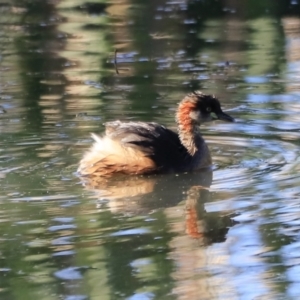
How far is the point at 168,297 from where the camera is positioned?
4953mm

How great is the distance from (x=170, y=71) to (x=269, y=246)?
6.28m

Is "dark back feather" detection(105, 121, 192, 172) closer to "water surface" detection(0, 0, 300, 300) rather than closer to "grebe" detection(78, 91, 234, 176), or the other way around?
"grebe" detection(78, 91, 234, 176)

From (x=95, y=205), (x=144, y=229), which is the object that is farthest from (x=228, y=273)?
(x=95, y=205)

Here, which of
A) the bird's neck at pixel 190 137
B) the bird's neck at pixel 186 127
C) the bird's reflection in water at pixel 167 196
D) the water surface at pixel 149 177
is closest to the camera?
the water surface at pixel 149 177

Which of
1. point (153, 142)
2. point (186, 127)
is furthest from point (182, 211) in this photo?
point (186, 127)

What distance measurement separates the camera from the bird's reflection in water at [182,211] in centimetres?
521

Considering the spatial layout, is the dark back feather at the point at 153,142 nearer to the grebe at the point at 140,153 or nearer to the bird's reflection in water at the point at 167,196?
the grebe at the point at 140,153

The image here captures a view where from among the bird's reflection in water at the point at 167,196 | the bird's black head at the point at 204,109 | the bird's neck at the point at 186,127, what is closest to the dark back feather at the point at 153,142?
the bird's reflection in water at the point at 167,196

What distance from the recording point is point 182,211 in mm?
6641

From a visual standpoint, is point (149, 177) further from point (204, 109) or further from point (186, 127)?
point (204, 109)

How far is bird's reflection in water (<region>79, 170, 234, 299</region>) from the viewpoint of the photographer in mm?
5211

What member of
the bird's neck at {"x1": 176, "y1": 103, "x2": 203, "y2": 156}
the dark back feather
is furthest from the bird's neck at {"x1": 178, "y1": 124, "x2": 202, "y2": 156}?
the dark back feather

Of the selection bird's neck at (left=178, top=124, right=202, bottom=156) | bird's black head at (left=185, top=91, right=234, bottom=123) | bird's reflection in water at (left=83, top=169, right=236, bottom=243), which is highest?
bird's black head at (left=185, top=91, right=234, bottom=123)

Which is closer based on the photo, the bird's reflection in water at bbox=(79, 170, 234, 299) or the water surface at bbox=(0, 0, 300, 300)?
the bird's reflection in water at bbox=(79, 170, 234, 299)
